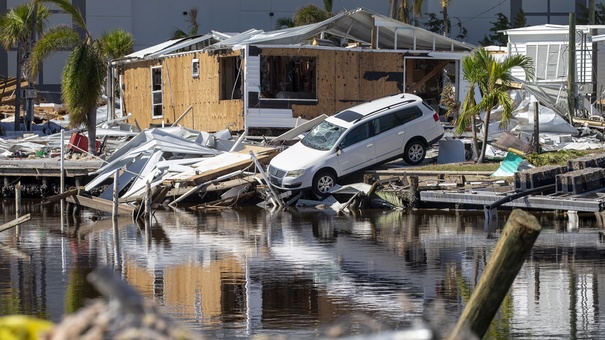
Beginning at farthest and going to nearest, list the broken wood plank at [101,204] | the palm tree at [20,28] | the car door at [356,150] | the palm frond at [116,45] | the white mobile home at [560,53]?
the palm frond at [116,45] → the palm tree at [20,28] → the white mobile home at [560,53] → the car door at [356,150] → the broken wood plank at [101,204]

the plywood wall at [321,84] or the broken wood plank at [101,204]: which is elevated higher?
the plywood wall at [321,84]

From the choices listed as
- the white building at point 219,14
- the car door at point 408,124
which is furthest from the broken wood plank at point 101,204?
the white building at point 219,14

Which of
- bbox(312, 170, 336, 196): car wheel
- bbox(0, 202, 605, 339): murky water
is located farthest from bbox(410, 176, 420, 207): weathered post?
bbox(312, 170, 336, 196): car wheel

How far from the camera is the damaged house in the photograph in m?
34.0

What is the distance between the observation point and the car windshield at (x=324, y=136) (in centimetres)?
2717

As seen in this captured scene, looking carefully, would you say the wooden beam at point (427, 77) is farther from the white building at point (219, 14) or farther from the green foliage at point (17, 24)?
the white building at point (219, 14)

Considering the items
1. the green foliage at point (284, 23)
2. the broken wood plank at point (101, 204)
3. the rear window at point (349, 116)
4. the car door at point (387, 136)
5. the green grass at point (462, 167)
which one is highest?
the green foliage at point (284, 23)

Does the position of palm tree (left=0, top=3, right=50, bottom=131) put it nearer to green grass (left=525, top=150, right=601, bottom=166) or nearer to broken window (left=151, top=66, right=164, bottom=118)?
broken window (left=151, top=66, right=164, bottom=118)

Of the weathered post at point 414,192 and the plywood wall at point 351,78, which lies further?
the plywood wall at point 351,78

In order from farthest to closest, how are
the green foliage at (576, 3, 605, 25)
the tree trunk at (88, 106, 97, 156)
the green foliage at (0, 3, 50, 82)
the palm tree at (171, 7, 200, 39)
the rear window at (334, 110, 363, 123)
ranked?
the green foliage at (576, 3, 605, 25), the palm tree at (171, 7, 200, 39), the green foliage at (0, 3, 50, 82), the tree trunk at (88, 106, 97, 156), the rear window at (334, 110, 363, 123)

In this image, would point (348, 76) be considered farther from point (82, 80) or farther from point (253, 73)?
point (82, 80)

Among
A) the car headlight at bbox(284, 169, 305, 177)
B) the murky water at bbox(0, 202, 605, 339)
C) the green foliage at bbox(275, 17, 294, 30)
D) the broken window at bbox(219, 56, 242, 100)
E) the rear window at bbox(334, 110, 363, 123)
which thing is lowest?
the murky water at bbox(0, 202, 605, 339)

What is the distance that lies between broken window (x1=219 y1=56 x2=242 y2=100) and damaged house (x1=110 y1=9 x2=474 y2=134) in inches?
1.3

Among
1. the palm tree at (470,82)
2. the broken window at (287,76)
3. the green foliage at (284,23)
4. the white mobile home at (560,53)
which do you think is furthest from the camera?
the green foliage at (284,23)
